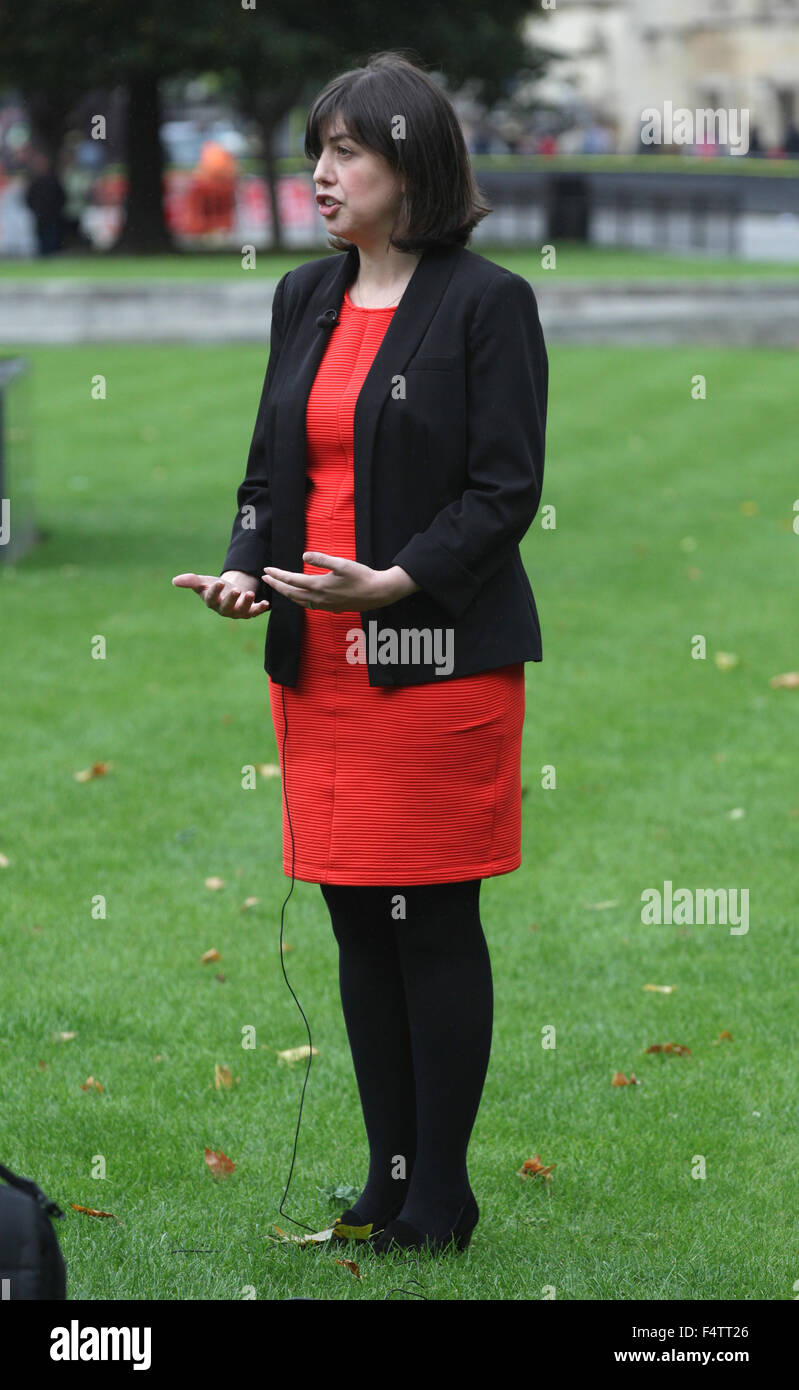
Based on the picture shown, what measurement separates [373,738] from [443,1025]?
54 cm

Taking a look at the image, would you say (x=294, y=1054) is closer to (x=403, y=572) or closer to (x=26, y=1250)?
(x=403, y=572)

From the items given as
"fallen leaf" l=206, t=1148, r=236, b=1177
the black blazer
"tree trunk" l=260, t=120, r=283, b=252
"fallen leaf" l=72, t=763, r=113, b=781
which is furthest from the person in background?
the black blazer

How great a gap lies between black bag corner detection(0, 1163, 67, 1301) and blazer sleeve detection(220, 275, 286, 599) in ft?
3.89

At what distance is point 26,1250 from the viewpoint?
8.39 ft

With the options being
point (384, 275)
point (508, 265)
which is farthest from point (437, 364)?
point (508, 265)

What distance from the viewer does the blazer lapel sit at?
3.11 metres

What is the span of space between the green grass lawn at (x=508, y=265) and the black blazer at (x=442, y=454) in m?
20.8

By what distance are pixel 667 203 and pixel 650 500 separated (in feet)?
75.6

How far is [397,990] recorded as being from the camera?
3.45 metres

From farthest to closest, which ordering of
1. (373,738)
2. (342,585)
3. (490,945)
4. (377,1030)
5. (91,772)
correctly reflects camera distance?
1. (91,772)
2. (490,945)
3. (377,1030)
4. (373,738)
5. (342,585)

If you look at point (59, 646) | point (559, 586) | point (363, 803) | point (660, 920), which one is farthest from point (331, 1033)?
point (559, 586)
